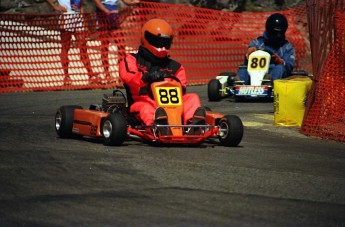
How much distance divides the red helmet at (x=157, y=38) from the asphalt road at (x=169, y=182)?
1.08 m

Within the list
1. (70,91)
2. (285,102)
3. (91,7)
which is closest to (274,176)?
(285,102)

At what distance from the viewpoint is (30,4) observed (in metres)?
23.9

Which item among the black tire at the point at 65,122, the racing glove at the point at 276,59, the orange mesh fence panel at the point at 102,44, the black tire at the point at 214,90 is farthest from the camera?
the orange mesh fence panel at the point at 102,44

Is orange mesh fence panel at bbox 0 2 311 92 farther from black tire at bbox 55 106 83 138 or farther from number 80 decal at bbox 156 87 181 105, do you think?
number 80 decal at bbox 156 87 181 105

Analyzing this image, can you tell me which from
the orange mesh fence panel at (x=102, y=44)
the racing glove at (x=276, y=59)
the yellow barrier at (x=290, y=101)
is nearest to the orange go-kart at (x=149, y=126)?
the yellow barrier at (x=290, y=101)

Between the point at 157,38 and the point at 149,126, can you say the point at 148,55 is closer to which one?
the point at 157,38

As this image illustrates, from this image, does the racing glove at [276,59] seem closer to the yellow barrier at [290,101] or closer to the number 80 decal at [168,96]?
the yellow barrier at [290,101]

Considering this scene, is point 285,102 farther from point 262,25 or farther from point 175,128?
point 262,25

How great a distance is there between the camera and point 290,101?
1209cm

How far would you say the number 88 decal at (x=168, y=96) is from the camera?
31.4 ft

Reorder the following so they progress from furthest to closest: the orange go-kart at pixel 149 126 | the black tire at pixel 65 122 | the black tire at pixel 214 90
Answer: the black tire at pixel 214 90
the black tire at pixel 65 122
the orange go-kart at pixel 149 126

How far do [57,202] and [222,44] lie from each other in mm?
13015

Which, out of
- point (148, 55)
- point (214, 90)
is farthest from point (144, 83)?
point (214, 90)

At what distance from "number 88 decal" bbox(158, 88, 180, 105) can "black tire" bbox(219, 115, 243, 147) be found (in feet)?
1.60
